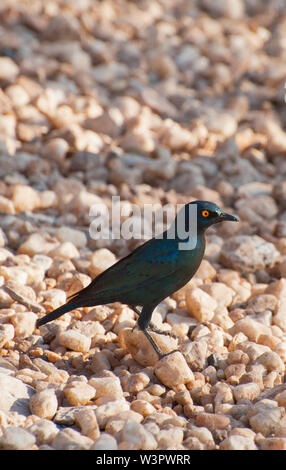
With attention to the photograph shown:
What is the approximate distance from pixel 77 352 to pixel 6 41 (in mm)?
4621

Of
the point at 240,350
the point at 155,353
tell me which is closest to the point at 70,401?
the point at 155,353

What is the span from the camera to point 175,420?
12.0 ft

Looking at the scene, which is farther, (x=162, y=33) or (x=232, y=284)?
(x=162, y=33)

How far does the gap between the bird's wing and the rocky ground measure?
0.96ft

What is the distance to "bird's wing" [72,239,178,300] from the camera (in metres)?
4.40

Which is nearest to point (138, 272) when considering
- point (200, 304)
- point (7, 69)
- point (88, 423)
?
point (200, 304)

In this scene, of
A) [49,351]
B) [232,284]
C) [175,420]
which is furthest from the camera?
[232,284]

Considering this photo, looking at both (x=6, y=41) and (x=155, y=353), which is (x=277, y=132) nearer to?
(x=6, y=41)

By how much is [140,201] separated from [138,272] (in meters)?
1.90

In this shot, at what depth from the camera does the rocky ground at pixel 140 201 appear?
3.73m

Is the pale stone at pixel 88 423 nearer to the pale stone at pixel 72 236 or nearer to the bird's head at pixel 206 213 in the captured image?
the bird's head at pixel 206 213

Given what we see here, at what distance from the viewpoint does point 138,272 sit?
14.6ft

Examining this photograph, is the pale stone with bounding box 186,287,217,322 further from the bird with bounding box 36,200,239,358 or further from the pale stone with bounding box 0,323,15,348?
the pale stone with bounding box 0,323,15,348

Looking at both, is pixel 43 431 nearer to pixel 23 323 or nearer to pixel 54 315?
pixel 54 315
